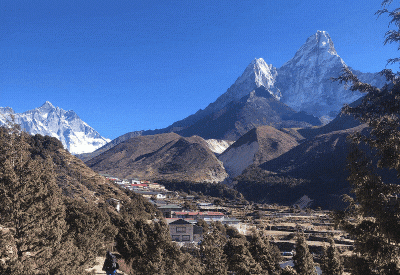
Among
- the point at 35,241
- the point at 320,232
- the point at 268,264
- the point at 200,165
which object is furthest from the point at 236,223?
the point at 200,165

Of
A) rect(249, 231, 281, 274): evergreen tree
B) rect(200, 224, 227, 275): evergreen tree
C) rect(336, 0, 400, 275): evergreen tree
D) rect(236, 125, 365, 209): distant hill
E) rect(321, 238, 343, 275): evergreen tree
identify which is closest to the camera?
rect(336, 0, 400, 275): evergreen tree

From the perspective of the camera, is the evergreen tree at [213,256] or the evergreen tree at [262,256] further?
the evergreen tree at [262,256]

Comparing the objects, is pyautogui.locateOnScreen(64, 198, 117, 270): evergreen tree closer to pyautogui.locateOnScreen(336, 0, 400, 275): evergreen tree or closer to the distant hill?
pyautogui.locateOnScreen(336, 0, 400, 275): evergreen tree

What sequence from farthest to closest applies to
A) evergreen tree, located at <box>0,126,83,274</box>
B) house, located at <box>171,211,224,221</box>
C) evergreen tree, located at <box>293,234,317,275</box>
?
1. house, located at <box>171,211,224,221</box>
2. evergreen tree, located at <box>293,234,317,275</box>
3. evergreen tree, located at <box>0,126,83,274</box>

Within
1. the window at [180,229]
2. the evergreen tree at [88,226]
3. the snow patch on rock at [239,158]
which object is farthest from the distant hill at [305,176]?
the evergreen tree at [88,226]

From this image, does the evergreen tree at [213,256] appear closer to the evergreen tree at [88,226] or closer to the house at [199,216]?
the evergreen tree at [88,226]

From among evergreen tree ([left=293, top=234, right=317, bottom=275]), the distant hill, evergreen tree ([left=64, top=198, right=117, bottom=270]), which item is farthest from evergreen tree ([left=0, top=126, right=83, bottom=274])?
the distant hill

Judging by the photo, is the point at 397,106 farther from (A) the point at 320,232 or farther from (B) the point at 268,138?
(B) the point at 268,138

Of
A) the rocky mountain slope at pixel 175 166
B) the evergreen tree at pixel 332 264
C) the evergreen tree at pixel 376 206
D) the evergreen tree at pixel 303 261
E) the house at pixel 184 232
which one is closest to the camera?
the evergreen tree at pixel 376 206
